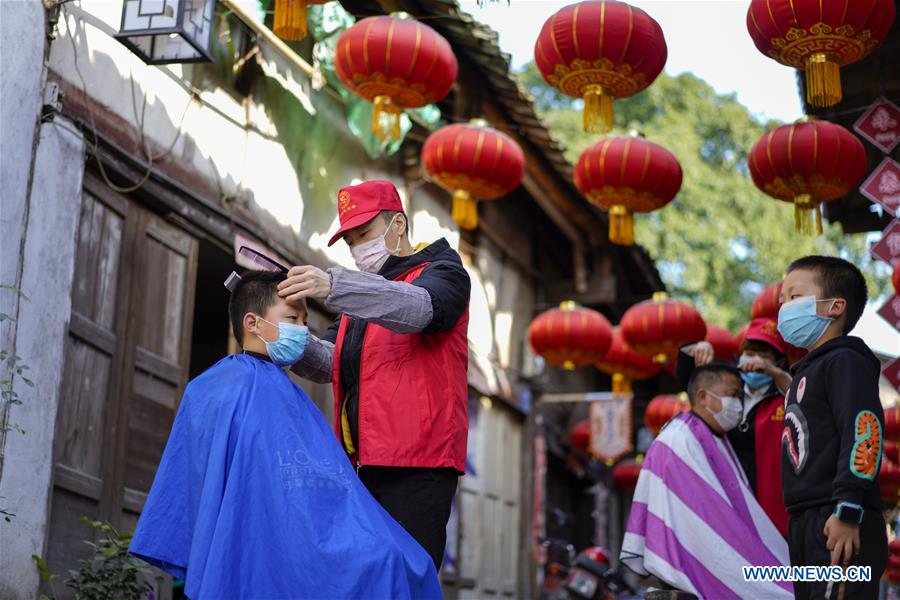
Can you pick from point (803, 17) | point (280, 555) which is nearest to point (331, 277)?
point (280, 555)

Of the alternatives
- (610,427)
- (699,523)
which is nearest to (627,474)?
(610,427)

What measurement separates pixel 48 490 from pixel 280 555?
120 inches

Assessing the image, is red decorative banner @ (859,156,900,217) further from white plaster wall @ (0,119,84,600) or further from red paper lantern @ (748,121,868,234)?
white plaster wall @ (0,119,84,600)

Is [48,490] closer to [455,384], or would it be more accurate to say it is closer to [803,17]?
[455,384]

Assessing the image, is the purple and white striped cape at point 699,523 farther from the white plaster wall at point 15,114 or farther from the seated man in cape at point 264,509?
the white plaster wall at point 15,114

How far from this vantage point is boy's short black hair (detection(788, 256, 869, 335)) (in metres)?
4.77

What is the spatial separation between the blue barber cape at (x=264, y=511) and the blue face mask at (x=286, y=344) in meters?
0.11

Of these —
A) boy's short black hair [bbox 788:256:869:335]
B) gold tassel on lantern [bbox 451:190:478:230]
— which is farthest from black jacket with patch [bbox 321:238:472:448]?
gold tassel on lantern [bbox 451:190:478:230]

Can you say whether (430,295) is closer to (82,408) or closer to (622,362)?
(82,408)

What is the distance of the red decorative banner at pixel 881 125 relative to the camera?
848 cm

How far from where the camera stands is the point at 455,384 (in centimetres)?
445

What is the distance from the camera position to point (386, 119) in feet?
30.5

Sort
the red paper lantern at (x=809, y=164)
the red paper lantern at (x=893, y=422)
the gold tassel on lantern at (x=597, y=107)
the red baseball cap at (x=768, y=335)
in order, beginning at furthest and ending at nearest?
the red paper lantern at (x=893, y=422)
the red paper lantern at (x=809, y=164)
the gold tassel on lantern at (x=597, y=107)
the red baseball cap at (x=768, y=335)

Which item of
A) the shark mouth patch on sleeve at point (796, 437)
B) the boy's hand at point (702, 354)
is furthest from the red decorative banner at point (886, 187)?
the shark mouth patch on sleeve at point (796, 437)
